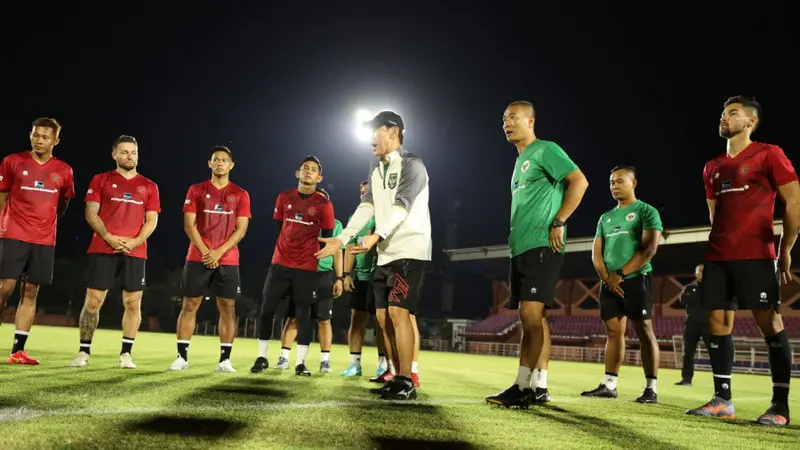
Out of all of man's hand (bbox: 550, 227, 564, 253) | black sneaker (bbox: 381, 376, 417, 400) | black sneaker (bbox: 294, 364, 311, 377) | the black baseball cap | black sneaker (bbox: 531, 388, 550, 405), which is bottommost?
black sneaker (bbox: 294, 364, 311, 377)

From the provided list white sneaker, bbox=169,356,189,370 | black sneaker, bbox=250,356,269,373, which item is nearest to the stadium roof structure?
black sneaker, bbox=250,356,269,373

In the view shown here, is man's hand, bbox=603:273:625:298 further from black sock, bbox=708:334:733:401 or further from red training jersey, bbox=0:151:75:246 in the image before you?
red training jersey, bbox=0:151:75:246

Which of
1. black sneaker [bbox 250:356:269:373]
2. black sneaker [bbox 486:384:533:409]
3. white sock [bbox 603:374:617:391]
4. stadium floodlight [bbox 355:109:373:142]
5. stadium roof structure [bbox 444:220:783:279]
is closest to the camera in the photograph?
black sneaker [bbox 486:384:533:409]

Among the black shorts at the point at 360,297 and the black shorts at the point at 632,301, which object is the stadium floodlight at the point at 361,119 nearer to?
the black shorts at the point at 360,297

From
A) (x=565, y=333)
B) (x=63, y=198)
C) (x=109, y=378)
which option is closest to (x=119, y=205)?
(x=63, y=198)

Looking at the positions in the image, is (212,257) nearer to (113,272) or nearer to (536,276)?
(113,272)

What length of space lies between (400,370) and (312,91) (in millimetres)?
60586

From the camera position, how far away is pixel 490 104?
55.2 metres

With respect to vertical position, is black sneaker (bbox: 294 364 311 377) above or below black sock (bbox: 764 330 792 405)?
below

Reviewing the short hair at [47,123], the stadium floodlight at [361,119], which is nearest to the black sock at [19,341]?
the short hair at [47,123]

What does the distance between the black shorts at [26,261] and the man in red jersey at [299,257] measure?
8.17 ft

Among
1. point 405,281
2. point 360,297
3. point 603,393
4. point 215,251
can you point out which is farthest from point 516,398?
point 215,251

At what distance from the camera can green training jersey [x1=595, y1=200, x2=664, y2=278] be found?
22.6 ft

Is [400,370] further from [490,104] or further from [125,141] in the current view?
[490,104]
